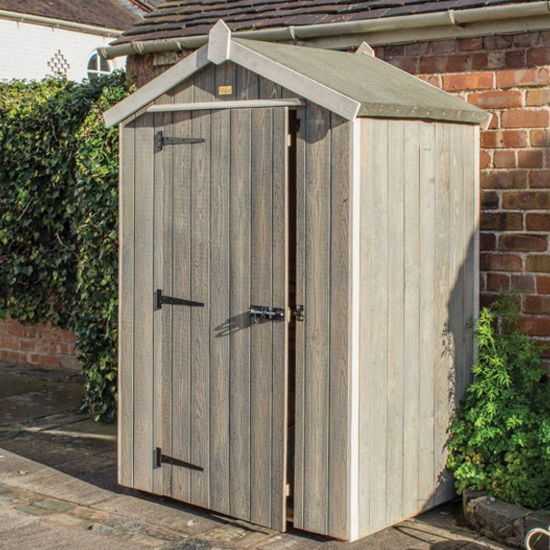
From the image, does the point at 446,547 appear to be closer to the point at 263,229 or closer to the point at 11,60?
the point at 263,229

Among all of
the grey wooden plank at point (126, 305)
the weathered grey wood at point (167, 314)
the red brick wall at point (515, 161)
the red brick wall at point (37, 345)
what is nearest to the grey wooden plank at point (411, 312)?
the red brick wall at point (515, 161)

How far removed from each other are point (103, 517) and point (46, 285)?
4370 millimetres

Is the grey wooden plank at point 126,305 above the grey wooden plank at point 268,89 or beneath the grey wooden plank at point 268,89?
beneath

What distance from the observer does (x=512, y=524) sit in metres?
5.79

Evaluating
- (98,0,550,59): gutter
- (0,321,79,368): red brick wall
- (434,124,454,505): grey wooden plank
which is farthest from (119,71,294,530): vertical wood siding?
(0,321,79,368): red brick wall

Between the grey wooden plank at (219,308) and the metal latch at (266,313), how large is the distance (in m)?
0.19

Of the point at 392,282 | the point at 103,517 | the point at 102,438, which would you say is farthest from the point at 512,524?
the point at 102,438

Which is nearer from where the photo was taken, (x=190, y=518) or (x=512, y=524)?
(x=512, y=524)

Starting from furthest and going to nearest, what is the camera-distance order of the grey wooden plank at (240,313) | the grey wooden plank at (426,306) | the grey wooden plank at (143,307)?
the grey wooden plank at (143,307) → the grey wooden plank at (426,306) → the grey wooden plank at (240,313)

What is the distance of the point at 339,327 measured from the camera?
572 cm

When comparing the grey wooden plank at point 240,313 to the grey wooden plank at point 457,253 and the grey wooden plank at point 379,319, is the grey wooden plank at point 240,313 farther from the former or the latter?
the grey wooden plank at point 457,253

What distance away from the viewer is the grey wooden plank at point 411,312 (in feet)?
19.7

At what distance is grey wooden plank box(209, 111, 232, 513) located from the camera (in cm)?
607

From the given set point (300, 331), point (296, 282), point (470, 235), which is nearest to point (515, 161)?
point (470, 235)
